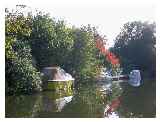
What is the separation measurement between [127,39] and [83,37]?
0.33 metres

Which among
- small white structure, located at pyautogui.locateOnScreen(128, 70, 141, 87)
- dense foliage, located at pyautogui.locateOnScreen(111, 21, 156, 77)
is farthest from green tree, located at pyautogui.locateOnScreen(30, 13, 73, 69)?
small white structure, located at pyautogui.locateOnScreen(128, 70, 141, 87)

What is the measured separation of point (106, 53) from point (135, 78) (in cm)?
28

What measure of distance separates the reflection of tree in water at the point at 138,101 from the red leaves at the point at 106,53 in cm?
19

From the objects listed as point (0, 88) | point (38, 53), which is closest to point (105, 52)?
point (38, 53)

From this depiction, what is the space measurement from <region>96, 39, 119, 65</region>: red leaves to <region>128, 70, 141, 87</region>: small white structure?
0.47 feet

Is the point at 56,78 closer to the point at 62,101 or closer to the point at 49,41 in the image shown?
the point at 62,101

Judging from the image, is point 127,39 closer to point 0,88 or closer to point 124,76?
point 124,76

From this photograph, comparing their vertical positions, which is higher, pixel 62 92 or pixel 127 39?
pixel 127 39

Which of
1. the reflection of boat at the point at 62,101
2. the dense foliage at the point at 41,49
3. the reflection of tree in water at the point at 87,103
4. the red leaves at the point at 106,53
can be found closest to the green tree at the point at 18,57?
the dense foliage at the point at 41,49

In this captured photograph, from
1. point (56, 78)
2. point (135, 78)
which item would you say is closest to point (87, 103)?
Result: point (56, 78)

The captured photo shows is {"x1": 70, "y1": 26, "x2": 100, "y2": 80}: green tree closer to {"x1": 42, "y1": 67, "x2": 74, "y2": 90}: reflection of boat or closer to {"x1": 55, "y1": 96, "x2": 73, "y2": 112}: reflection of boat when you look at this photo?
{"x1": 42, "y1": 67, "x2": 74, "y2": 90}: reflection of boat

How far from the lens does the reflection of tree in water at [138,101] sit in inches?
170

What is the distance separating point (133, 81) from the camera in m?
4.37
